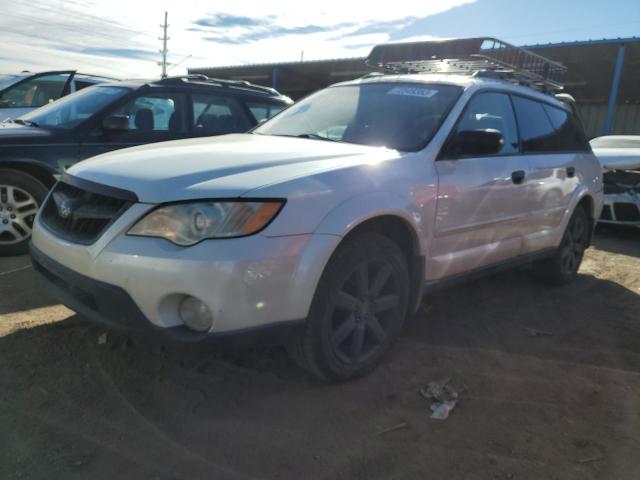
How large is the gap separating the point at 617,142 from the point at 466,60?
218 inches

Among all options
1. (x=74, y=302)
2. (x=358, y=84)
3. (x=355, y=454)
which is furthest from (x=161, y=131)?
(x=355, y=454)

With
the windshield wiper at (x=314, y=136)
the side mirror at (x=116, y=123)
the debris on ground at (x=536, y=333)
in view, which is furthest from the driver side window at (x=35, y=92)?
the debris on ground at (x=536, y=333)

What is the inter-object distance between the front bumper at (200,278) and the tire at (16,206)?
2.65 metres

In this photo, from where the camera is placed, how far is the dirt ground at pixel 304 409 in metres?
2.25

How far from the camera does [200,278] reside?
87.7 inches

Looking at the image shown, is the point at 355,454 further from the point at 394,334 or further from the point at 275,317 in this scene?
the point at 394,334

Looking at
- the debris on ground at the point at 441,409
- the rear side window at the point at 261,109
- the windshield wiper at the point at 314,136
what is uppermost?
the rear side window at the point at 261,109

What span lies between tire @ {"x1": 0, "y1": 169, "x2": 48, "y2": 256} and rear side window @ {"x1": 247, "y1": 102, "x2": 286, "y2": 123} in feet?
7.73

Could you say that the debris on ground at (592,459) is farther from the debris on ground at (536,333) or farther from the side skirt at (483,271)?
the debris on ground at (536,333)

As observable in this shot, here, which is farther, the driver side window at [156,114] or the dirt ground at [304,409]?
the driver side window at [156,114]

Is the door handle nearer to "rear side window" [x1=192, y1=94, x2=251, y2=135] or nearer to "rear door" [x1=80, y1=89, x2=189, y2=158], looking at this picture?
"rear side window" [x1=192, y1=94, x2=251, y2=135]

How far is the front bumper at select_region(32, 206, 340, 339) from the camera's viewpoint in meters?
2.24

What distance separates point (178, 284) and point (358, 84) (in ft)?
8.01

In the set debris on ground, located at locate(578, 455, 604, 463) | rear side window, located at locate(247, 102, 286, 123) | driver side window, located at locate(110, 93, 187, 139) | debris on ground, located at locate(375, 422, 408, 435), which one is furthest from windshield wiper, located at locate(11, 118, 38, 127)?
debris on ground, located at locate(578, 455, 604, 463)
